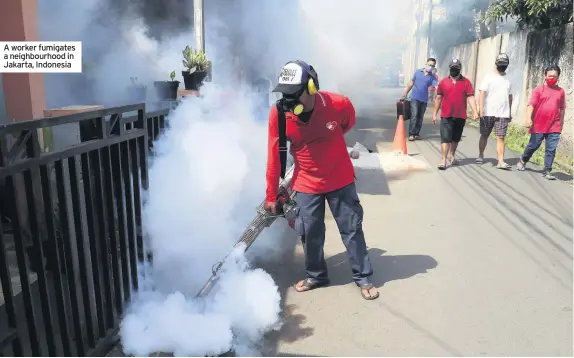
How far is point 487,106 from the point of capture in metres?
7.88

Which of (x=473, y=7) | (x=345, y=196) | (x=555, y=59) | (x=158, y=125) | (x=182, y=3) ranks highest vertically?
(x=473, y=7)

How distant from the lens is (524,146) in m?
9.98

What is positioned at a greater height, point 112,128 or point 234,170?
point 112,128

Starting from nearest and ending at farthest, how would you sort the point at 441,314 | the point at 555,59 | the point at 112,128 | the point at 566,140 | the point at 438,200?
1. the point at 112,128
2. the point at 441,314
3. the point at 438,200
4. the point at 566,140
5. the point at 555,59

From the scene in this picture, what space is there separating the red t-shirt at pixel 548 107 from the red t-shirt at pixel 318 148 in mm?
4770

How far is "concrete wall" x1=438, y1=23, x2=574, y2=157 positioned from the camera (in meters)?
8.73

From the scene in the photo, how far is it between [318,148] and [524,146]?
26.5 ft

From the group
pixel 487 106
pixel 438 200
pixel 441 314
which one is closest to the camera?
pixel 441 314

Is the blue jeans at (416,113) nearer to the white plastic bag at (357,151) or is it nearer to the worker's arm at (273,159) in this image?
the white plastic bag at (357,151)

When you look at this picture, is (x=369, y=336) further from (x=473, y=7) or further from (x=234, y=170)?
(x=473, y=7)

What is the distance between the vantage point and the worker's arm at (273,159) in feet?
11.2

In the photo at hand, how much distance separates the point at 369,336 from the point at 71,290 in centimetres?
192

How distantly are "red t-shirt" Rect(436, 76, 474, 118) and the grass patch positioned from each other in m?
2.02

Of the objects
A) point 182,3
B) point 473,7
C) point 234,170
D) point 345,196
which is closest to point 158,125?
point 234,170
